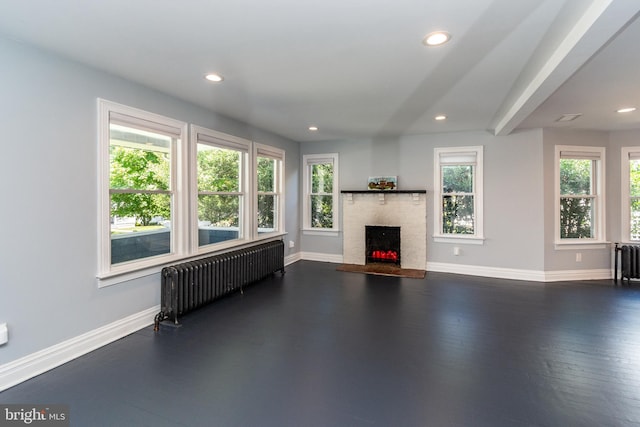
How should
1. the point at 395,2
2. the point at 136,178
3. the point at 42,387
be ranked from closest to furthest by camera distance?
the point at 395,2, the point at 42,387, the point at 136,178

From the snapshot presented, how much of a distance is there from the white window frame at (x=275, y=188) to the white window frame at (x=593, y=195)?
15.7ft

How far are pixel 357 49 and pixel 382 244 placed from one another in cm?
433

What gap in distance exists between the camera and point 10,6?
1.90 metres

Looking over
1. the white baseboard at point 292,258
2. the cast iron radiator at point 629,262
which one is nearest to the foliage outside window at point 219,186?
the white baseboard at point 292,258

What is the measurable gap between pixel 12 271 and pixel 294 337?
232cm

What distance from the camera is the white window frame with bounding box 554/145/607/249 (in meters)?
5.17

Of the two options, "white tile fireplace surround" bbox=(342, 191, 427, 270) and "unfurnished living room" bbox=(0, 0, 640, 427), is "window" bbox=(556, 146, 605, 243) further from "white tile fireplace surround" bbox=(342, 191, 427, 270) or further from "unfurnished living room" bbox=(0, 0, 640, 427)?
"white tile fireplace surround" bbox=(342, 191, 427, 270)

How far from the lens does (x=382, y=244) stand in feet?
20.3

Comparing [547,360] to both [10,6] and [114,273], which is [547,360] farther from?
[10,6]

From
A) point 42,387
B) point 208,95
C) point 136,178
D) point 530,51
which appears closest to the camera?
point 42,387

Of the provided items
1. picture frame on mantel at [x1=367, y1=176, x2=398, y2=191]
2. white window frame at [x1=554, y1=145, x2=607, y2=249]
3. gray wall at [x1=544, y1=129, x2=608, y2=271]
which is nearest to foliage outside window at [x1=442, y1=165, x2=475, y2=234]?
picture frame on mantel at [x1=367, y1=176, x2=398, y2=191]

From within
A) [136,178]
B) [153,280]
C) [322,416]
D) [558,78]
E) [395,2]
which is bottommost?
[322,416]

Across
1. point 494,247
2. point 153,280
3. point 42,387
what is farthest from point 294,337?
point 494,247

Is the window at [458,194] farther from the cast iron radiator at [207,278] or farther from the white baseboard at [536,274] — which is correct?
the cast iron radiator at [207,278]
